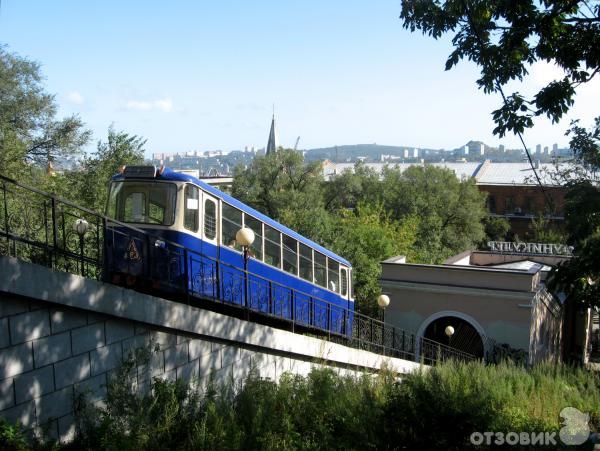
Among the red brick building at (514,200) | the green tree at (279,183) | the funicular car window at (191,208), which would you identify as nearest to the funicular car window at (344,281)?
the funicular car window at (191,208)

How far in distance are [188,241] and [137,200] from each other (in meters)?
1.33

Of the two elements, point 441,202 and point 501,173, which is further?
point 501,173

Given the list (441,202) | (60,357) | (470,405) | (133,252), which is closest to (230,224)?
(133,252)

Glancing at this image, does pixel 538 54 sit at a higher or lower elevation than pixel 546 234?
higher

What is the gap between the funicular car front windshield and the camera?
1083 cm

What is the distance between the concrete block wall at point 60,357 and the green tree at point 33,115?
23786mm

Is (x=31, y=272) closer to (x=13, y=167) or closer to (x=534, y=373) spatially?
(x=534, y=373)

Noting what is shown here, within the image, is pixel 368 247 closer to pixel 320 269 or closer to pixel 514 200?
pixel 320 269

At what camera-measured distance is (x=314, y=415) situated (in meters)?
7.84

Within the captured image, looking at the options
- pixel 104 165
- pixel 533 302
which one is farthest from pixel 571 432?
pixel 104 165

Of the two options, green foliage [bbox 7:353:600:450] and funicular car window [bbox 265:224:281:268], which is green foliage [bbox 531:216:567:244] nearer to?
funicular car window [bbox 265:224:281:268]

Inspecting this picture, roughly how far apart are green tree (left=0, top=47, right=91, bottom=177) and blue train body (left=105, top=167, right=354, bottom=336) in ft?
66.2

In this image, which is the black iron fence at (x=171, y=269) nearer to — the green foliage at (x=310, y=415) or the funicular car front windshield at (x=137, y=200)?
the funicular car front windshield at (x=137, y=200)

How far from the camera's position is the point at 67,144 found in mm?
29875
